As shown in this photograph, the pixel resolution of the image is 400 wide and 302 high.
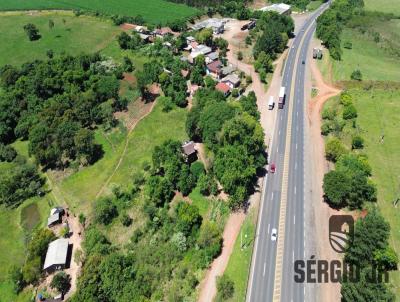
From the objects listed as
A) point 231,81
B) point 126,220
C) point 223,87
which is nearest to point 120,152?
point 126,220

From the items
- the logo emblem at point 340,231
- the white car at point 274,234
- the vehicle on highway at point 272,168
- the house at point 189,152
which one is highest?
the house at point 189,152

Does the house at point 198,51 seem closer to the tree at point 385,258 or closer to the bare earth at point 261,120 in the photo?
the bare earth at point 261,120

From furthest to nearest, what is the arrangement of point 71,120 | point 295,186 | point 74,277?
point 71,120
point 295,186
point 74,277

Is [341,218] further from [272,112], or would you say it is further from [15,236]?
[15,236]

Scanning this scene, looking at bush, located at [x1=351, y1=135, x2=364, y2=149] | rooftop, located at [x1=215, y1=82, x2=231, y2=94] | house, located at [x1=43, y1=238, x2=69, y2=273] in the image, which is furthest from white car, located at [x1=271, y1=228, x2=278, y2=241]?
rooftop, located at [x1=215, y1=82, x2=231, y2=94]

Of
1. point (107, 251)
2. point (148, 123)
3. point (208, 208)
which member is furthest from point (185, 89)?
Answer: point (107, 251)

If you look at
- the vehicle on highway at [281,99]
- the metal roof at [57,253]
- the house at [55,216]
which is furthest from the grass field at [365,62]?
the metal roof at [57,253]
